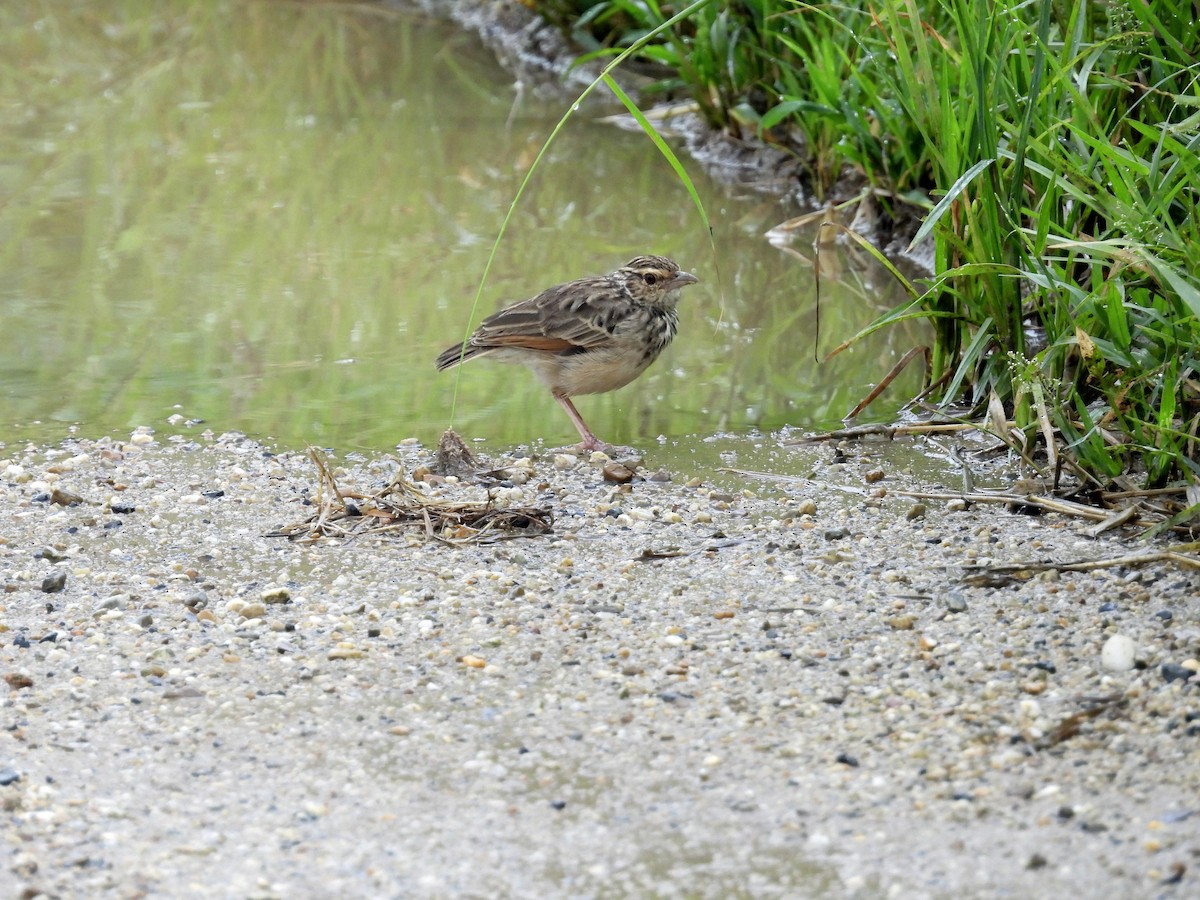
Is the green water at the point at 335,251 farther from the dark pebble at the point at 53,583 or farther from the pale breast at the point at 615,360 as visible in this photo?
the dark pebble at the point at 53,583

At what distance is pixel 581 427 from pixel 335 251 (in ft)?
8.85

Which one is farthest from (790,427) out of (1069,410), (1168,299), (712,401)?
(1168,299)

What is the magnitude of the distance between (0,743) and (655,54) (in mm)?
6884

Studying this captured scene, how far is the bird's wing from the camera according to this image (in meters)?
6.36

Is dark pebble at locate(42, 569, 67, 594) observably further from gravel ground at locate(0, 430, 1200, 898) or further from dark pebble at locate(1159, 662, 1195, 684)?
dark pebble at locate(1159, 662, 1195, 684)

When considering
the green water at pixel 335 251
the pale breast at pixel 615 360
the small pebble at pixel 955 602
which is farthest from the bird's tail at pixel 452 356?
the small pebble at pixel 955 602

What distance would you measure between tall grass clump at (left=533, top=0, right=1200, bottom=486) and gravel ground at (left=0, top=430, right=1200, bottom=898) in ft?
1.52

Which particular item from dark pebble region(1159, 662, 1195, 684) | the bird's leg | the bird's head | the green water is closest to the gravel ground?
dark pebble region(1159, 662, 1195, 684)

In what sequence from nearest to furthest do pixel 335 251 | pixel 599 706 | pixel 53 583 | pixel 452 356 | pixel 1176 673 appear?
pixel 1176 673, pixel 599 706, pixel 53 583, pixel 452 356, pixel 335 251

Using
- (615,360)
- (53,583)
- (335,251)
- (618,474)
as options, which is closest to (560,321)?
(615,360)

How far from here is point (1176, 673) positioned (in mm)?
3867

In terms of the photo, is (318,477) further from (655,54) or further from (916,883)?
(655,54)

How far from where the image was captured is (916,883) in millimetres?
3164

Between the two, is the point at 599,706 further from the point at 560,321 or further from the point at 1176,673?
the point at 560,321
